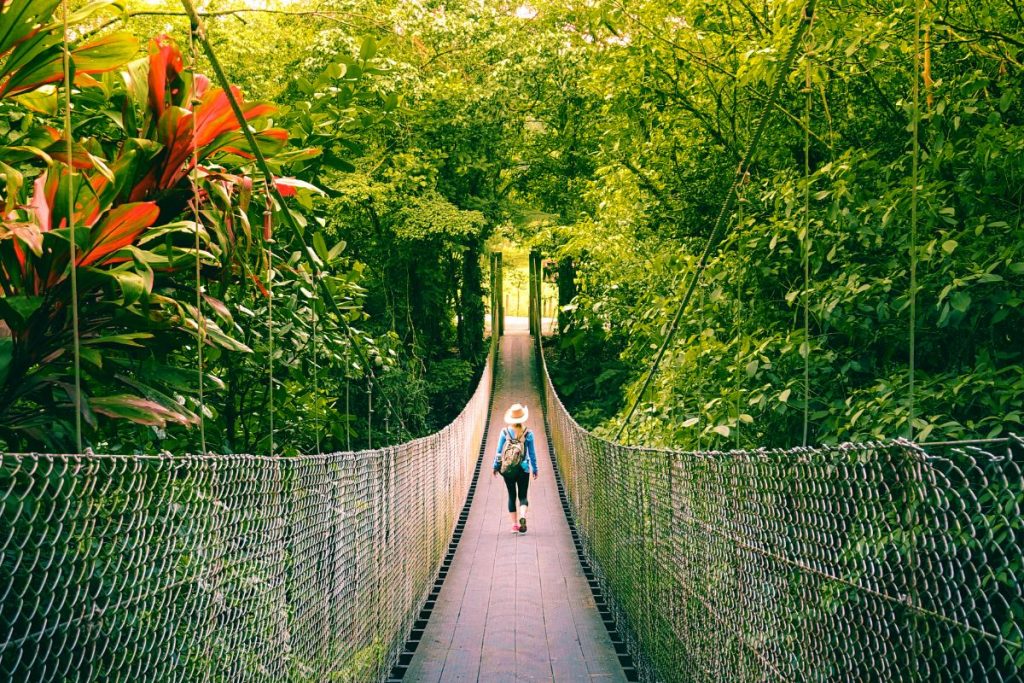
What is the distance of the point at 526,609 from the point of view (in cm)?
583

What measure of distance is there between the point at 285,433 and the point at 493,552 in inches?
127

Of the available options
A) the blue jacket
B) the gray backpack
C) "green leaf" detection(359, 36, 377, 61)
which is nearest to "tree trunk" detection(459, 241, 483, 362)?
the blue jacket

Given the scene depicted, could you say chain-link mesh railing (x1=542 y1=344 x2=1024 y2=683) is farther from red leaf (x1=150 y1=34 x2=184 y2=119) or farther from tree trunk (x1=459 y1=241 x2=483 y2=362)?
tree trunk (x1=459 y1=241 x2=483 y2=362)

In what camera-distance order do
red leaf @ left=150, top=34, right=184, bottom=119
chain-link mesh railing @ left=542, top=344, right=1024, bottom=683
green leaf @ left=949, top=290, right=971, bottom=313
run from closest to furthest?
chain-link mesh railing @ left=542, top=344, right=1024, bottom=683
red leaf @ left=150, top=34, right=184, bottom=119
green leaf @ left=949, top=290, right=971, bottom=313

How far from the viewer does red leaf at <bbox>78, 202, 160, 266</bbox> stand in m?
2.52

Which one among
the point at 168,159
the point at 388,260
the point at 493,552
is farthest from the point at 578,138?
the point at 168,159

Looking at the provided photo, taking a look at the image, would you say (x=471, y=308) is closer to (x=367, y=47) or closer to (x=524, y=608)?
(x=524, y=608)

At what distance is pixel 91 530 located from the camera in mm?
1339

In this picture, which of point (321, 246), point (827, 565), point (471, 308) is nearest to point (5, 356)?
point (321, 246)

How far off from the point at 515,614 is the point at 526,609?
0.15 metres

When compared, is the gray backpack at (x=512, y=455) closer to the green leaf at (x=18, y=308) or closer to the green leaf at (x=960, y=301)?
the green leaf at (x=960, y=301)

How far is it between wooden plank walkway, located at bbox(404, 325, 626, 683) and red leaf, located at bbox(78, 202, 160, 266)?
2599 millimetres

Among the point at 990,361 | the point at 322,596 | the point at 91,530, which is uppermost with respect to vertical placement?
the point at 990,361

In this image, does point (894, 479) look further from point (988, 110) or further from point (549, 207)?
point (549, 207)
